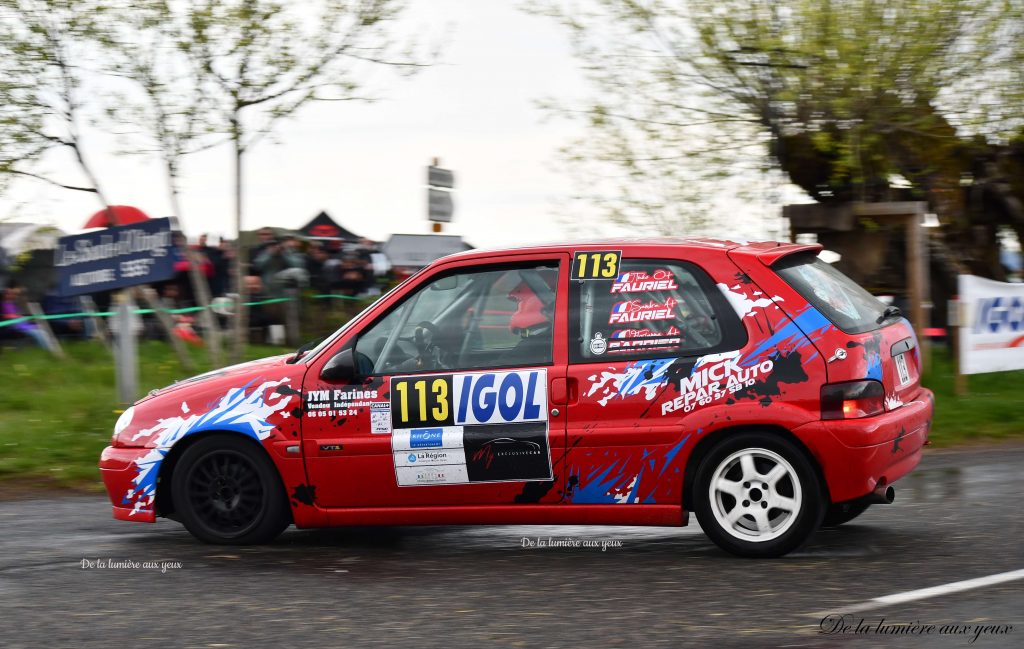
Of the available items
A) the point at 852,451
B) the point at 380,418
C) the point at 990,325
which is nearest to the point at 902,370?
the point at 852,451

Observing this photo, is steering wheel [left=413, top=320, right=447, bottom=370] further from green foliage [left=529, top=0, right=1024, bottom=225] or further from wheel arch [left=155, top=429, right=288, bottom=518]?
green foliage [left=529, top=0, right=1024, bottom=225]

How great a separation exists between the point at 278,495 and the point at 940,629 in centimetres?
357

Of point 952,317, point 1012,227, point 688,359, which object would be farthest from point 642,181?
point 688,359

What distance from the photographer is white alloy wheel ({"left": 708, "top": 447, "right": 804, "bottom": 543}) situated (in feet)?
20.8

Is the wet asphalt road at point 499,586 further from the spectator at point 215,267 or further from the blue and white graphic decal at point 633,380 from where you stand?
the spectator at point 215,267

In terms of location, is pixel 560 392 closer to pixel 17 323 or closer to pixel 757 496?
pixel 757 496

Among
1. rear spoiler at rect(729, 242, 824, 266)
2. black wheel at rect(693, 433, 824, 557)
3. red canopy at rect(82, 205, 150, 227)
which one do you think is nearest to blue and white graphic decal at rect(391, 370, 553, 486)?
black wheel at rect(693, 433, 824, 557)

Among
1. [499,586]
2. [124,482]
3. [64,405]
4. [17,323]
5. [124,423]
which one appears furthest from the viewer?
[17,323]

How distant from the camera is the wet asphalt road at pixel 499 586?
17.0ft

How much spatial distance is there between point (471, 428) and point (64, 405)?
320 inches

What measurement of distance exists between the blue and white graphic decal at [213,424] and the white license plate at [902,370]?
3178 mm

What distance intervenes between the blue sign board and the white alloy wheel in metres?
7.41

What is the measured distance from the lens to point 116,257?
490 inches

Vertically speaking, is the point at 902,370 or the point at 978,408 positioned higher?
the point at 902,370
